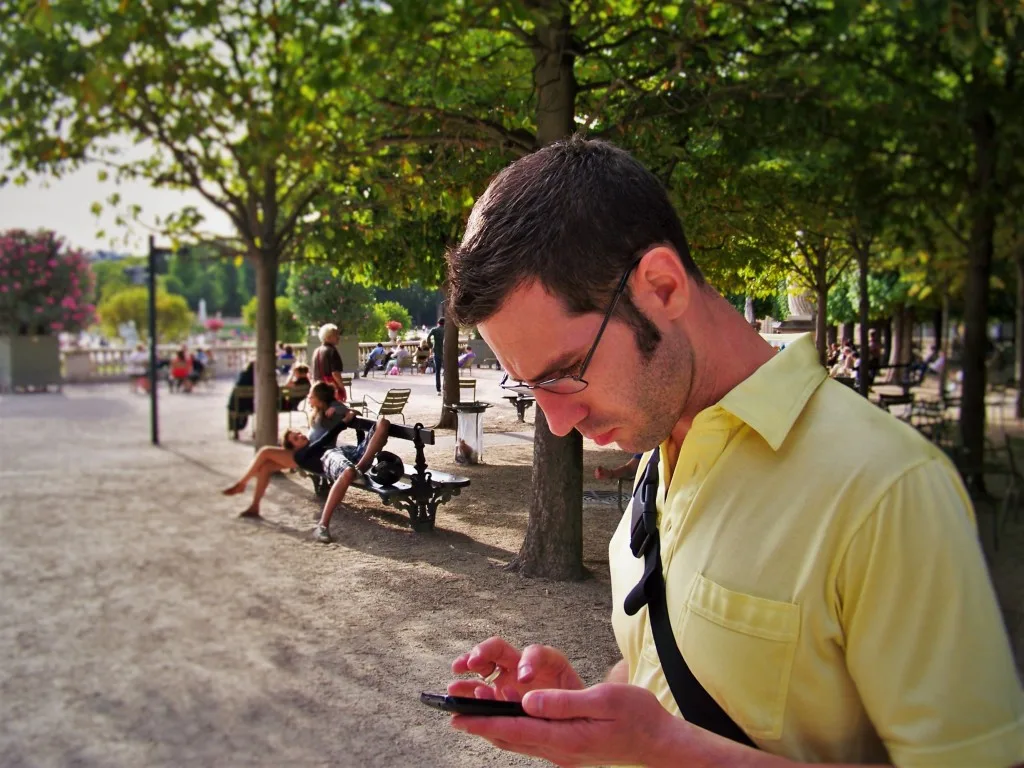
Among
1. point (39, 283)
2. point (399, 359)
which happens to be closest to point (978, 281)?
point (399, 359)

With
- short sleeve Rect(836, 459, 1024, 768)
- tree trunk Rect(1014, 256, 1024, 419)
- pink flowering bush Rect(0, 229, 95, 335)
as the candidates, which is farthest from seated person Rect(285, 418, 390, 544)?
tree trunk Rect(1014, 256, 1024, 419)

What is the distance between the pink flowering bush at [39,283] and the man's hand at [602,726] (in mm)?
2197

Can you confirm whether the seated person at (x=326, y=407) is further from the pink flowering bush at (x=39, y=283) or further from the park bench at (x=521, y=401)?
the pink flowering bush at (x=39, y=283)

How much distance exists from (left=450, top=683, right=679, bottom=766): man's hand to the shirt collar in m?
0.34

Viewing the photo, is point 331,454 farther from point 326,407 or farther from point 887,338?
point 887,338

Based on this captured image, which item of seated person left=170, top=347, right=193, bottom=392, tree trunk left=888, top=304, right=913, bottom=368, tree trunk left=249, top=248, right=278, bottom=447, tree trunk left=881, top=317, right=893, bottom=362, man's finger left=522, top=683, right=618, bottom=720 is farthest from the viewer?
tree trunk left=888, top=304, right=913, bottom=368

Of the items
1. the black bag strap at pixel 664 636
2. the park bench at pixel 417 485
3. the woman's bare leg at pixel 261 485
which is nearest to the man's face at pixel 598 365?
the black bag strap at pixel 664 636

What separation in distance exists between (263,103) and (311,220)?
1.14ft

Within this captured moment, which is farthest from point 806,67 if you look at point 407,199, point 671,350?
point 671,350

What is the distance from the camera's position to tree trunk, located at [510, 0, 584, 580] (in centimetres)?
262

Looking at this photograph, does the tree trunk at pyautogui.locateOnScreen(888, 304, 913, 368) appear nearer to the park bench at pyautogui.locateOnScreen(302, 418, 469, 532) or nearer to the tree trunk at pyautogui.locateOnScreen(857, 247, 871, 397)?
the tree trunk at pyautogui.locateOnScreen(857, 247, 871, 397)

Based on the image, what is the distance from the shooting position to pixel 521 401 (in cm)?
267

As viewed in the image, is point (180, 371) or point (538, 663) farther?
point (180, 371)

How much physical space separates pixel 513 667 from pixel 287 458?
4.98 feet
